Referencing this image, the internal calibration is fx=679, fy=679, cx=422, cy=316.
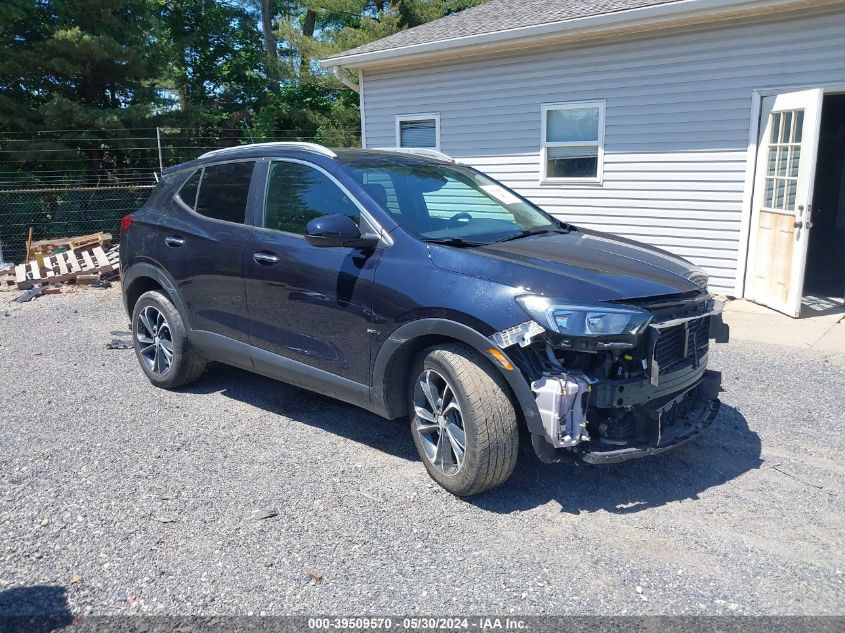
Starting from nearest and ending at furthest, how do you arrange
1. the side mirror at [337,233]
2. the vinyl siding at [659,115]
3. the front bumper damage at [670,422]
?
the front bumper damage at [670,422]
the side mirror at [337,233]
the vinyl siding at [659,115]

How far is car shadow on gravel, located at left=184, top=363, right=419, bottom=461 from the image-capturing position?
440cm

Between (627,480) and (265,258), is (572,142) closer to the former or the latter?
Answer: (265,258)

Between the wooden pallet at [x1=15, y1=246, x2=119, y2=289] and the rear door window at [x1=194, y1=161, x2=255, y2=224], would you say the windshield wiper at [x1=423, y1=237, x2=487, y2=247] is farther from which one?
the wooden pallet at [x1=15, y1=246, x2=119, y2=289]

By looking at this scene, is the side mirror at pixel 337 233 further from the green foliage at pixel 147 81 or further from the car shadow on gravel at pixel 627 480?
the green foliage at pixel 147 81

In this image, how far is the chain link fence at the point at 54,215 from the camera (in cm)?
1272

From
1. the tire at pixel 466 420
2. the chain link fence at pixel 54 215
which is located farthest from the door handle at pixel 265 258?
the chain link fence at pixel 54 215

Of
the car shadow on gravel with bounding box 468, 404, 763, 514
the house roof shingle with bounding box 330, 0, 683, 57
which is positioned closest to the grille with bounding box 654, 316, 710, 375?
the car shadow on gravel with bounding box 468, 404, 763, 514

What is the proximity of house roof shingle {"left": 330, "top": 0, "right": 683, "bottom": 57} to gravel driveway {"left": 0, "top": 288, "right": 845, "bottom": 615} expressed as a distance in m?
5.96

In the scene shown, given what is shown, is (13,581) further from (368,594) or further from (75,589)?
(368,594)

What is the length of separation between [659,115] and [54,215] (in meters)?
11.2

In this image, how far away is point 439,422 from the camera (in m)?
3.62

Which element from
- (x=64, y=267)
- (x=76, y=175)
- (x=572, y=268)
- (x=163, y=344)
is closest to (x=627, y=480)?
(x=572, y=268)

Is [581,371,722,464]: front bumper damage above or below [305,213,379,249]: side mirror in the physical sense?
below

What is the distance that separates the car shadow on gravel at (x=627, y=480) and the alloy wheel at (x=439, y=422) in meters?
0.27
